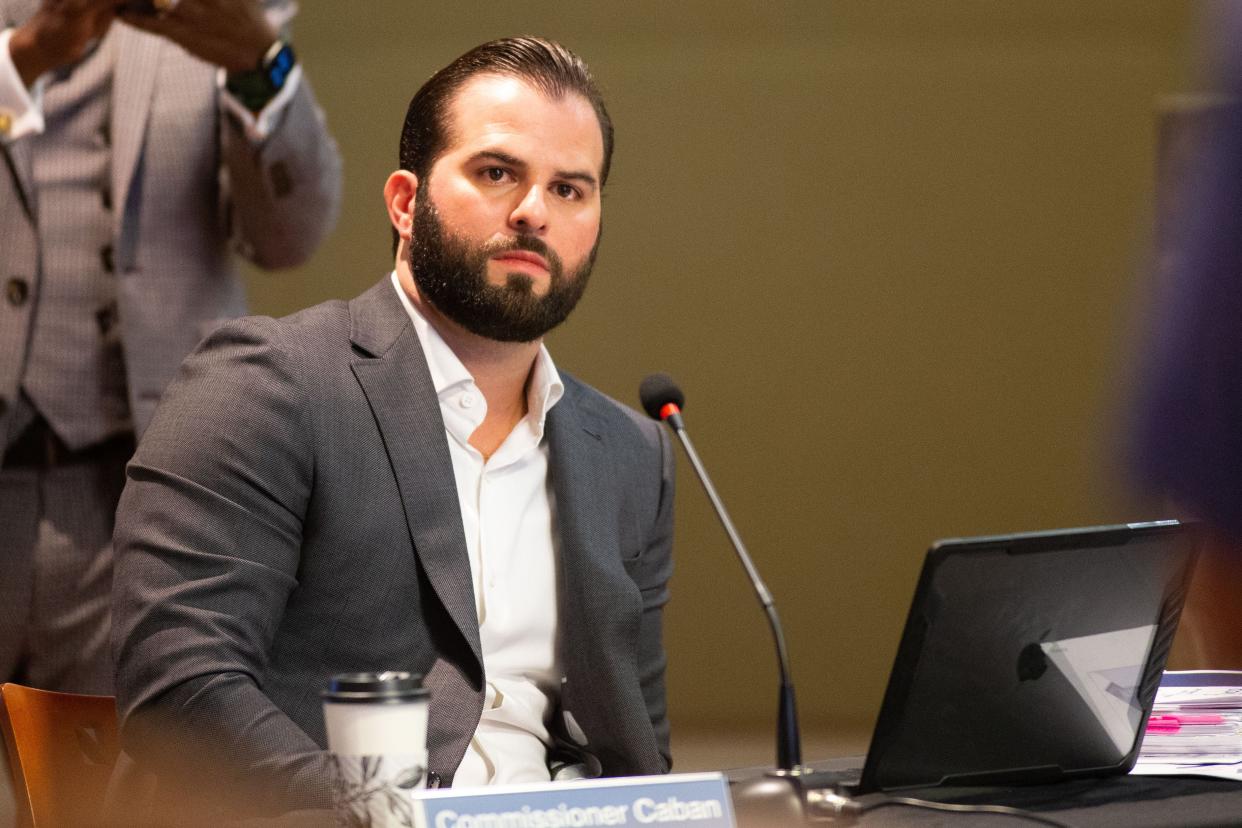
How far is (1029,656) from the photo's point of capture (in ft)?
4.80

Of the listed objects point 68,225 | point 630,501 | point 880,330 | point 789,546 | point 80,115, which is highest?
point 80,115

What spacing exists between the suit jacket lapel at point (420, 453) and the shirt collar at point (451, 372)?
1.4 inches

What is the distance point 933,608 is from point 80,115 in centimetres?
166

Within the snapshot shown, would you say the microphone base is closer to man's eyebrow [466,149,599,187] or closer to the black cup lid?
the black cup lid

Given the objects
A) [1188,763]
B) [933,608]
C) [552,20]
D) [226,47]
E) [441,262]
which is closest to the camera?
[933,608]

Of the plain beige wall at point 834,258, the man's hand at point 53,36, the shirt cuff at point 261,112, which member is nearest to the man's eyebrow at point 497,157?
the shirt cuff at point 261,112

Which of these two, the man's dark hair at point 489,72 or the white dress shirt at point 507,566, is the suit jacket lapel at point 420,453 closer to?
the white dress shirt at point 507,566

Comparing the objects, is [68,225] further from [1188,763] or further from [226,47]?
[1188,763]

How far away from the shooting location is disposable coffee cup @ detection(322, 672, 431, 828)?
44.4 inches

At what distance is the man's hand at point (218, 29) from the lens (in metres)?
2.28

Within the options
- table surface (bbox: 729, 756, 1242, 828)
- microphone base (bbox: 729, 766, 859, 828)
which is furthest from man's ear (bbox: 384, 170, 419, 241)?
microphone base (bbox: 729, 766, 859, 828)

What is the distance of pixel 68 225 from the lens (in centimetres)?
241

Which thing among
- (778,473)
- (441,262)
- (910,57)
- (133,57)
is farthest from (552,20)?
(441,262)

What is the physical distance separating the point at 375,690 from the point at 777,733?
0.53 m
